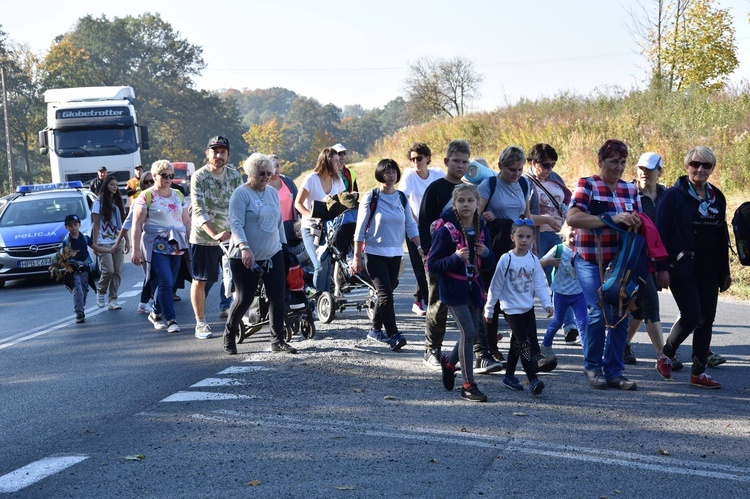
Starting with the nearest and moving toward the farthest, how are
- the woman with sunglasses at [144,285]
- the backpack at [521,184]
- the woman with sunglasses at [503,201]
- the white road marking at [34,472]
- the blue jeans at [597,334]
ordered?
the white road marking at [34,472] → the blue jeans at [597,334] → the woman with sunglasses at [503,201] → the backpack at [521,184] → the woman with sunglasses at [144,285]

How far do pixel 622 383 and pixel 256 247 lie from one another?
365 centimetres

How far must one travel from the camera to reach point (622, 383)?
7680mm

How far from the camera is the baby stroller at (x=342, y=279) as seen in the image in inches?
435

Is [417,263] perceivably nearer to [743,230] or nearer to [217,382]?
[217,382]

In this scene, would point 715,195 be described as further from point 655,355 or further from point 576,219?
point 655,355

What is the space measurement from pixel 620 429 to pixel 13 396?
4.98 meters

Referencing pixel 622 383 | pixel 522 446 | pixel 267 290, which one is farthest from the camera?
pixel 267 290

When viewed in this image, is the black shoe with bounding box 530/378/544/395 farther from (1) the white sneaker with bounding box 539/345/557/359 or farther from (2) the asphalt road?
(1) the white sneaker with bounding box 539/345/557/359

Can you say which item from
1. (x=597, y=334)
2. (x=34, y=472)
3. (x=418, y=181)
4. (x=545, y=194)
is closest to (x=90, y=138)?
(x=418, y=181)

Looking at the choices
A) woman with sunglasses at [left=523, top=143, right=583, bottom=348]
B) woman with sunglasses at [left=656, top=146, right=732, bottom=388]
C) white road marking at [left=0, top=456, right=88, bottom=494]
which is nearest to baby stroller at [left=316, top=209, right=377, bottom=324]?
woman with sunglasses at [left=523, top=143, right=583, bottom=348]

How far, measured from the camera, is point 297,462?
5727 millimetres

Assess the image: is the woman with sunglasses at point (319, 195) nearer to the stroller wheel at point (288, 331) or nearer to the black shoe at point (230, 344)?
the stroller wheel at point (288, 331)

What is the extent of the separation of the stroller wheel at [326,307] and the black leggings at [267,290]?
176 cm

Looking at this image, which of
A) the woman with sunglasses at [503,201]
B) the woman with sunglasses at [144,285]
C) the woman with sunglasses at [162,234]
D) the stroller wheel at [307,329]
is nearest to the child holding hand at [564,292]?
the woman with sunglasses at [503,201]
